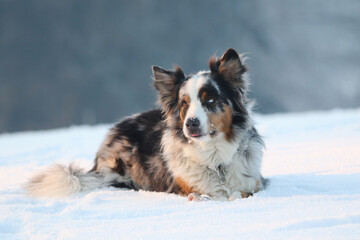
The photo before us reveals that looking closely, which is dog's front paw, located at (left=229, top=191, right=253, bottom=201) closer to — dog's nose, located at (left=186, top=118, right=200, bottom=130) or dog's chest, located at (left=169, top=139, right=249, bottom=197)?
dog's chest, located at (left=169, top=139, right=249, bottom=197)

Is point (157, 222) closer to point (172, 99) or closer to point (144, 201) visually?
point (144, 201)

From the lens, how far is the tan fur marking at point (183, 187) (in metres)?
4.38

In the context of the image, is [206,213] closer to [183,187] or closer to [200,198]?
[200,198]

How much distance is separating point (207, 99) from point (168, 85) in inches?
29.2

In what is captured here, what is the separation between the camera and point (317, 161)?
6.04 m

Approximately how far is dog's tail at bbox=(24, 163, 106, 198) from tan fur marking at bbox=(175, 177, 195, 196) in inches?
42.2

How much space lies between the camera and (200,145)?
14.5 feet

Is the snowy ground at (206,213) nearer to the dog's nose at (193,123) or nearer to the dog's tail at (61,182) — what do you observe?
the dog's tail at (61,182)

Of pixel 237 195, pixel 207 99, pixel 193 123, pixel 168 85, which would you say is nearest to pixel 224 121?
pixel 207 99

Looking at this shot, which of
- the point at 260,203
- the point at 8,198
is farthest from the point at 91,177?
the point at 260,203

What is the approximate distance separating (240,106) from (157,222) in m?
1.76

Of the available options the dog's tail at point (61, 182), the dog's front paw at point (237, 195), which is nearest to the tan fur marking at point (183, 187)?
the dog's front paw at point (237, 195)

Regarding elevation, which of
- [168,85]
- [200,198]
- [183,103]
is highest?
[168,85]

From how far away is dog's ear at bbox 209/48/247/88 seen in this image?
4480 millimetres
